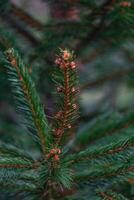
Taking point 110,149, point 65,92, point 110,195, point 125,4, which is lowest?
point 110,195

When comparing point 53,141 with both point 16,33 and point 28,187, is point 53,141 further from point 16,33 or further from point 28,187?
point 16,33

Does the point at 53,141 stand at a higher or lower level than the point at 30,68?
lower

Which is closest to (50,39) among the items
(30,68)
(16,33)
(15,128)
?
(30,68)

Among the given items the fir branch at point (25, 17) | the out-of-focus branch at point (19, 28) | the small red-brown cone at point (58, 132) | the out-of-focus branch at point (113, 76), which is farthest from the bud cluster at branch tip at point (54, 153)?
the out-of-focus branch at point (113, 76)

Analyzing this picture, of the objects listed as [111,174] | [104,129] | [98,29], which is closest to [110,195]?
[111,174]

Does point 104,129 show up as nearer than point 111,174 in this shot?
No

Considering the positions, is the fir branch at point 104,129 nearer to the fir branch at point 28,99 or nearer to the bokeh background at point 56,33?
the bokeh background at point 56,33

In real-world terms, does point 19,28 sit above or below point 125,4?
above

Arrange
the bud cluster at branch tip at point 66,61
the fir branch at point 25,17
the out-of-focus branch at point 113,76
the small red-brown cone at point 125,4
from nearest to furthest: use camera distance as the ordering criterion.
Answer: the bud cluster at branch tip at point 66,61 → the small red-brown cone at point 125,4 → the fir branch at point 25,17 → the out-of-focus branch at point 113,76

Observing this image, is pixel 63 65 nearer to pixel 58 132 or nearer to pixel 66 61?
pixel 66 61
